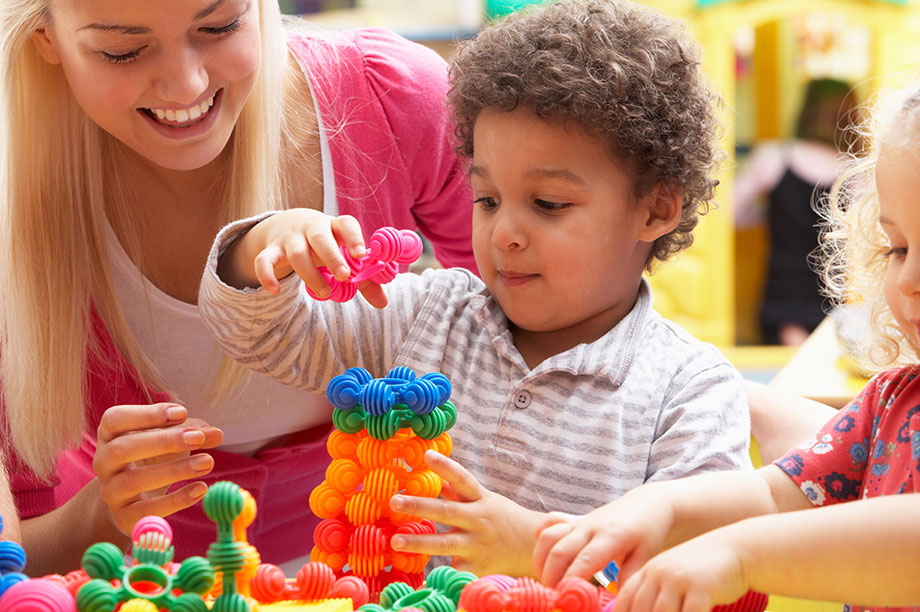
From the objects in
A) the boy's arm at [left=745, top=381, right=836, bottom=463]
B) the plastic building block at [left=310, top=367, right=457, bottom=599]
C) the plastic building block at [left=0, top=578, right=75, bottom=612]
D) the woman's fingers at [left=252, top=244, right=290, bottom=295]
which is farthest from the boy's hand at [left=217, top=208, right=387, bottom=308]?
the boy's arm at [left=745, top=381, right=836, bottom=463]

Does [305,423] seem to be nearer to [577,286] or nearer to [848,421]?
[577,286]

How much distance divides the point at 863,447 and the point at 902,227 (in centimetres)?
20

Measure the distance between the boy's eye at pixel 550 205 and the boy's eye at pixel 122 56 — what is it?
1.32 ft

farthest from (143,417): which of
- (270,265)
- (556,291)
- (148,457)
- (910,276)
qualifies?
(910,276)

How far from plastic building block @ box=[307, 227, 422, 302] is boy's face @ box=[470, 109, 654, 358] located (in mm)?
113

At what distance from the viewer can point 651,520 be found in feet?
2.21

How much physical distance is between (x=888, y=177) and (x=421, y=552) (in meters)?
0.43

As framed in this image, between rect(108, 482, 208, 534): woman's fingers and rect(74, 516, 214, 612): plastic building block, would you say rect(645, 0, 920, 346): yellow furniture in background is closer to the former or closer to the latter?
rect(108, 482, 208, 534): woman's fingers

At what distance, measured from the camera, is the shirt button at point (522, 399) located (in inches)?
37.6

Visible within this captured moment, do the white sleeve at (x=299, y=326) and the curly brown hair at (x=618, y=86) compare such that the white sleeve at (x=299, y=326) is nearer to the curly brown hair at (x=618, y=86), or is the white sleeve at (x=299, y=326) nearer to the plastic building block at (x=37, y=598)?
the curly brown hair at (x=618, y=86)

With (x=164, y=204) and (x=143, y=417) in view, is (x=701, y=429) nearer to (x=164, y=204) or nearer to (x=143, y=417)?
(x=143, y=417)

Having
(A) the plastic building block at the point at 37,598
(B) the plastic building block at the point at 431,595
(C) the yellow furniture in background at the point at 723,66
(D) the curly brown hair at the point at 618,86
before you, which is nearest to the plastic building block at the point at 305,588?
(B) the plastic building block at the point at 431,595

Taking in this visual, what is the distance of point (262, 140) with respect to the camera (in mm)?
1144

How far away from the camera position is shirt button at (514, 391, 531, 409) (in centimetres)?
96
